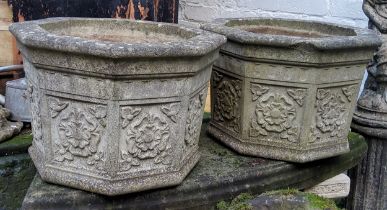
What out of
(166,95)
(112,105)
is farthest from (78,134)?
(166,95)

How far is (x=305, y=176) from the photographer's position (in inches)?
73.0

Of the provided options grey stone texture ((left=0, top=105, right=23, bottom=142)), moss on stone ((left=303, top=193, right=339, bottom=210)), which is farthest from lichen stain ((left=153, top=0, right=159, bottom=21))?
moss on stone ((left=303, top=193, right=339, bottom=210))

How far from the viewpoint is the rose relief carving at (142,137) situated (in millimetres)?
1384

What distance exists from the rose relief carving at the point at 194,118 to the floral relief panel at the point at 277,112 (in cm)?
24

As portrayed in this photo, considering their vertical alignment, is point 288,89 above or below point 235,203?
above

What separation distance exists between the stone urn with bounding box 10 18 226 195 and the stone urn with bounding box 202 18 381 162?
0.21 m

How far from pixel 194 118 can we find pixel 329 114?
0.51 metres

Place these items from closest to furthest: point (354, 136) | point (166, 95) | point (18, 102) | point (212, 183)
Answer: point (166, 95)
point (212, 183)
point (18, 102)
point (354, 136)

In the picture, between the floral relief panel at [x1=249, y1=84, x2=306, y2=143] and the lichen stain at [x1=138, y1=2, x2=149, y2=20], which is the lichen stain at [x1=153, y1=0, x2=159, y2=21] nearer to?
the lichen stain at [x1=138, y1=2, x2=149, y2=20]

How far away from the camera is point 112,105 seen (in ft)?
4.43

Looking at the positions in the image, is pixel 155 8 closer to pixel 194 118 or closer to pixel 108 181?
pixel 194 118

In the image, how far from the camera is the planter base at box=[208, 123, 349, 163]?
177 cm

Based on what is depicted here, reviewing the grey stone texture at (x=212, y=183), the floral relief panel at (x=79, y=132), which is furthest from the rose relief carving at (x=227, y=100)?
the floral relief panel at (x=79, y=132)

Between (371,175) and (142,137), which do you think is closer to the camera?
(142,137)
